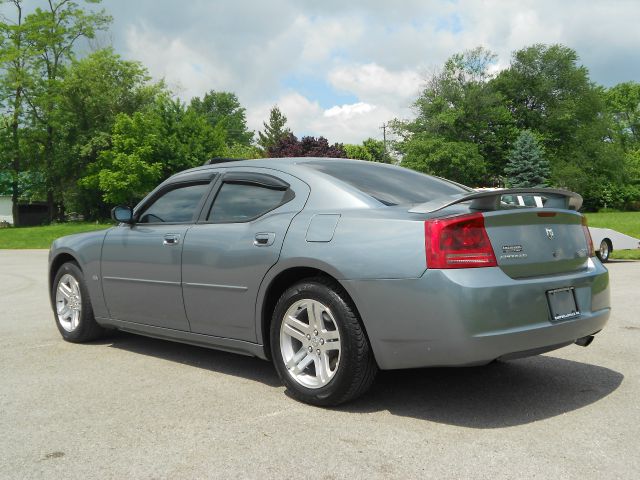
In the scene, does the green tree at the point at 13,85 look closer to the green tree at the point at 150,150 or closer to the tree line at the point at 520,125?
the green tree at the point at 150,150

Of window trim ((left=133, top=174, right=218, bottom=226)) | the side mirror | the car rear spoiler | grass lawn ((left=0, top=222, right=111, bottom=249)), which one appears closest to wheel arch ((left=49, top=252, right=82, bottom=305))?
the side mirror

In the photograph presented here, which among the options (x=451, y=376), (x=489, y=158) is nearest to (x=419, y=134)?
(x=489, y=158)

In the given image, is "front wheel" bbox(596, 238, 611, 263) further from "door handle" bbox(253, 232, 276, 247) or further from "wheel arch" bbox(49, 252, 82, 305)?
"door handle" bbox(253, 232, 276, 247)

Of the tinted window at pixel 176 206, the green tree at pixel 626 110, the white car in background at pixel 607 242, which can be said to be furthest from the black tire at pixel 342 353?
the green tree at pixel 626 110

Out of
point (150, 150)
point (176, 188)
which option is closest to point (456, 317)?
point (176, 188)

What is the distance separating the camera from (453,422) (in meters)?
3.48

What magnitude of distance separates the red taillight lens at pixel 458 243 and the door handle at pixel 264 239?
1.10 metres

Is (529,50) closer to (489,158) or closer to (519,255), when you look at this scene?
(489,158)

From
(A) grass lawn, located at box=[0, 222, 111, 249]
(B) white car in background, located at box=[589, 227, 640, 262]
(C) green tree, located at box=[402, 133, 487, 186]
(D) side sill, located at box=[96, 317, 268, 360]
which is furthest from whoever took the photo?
(C) green tree, located at box=[402, 133, 487, 186]

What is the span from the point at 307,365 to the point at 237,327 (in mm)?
642

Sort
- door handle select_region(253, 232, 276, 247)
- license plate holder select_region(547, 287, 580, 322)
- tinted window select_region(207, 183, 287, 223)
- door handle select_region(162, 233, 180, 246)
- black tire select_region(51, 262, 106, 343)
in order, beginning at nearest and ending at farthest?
license plate holder select_region(547, 287, 580, 322)
door handle select_region(253, 232, 276, 247)
tinted window select_region(207, 183, 287, 223)
door handle select_region(162, 233, 180, 246)
black tire select_region(51, 262, 106, 343)

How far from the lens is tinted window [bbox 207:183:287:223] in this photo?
432 centimetres

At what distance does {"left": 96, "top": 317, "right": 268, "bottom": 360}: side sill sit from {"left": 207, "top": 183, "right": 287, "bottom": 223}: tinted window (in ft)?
2.81

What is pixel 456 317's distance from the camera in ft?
10.7
